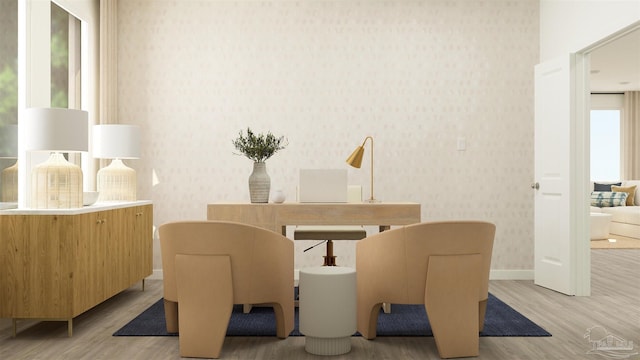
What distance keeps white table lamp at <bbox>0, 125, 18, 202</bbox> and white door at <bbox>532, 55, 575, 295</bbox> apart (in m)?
4.31

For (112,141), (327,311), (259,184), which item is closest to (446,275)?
(327,311)

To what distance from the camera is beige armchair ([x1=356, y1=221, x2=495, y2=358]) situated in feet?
9.61

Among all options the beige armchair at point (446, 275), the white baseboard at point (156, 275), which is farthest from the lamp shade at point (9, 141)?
the beige armchair at point (446, 275)

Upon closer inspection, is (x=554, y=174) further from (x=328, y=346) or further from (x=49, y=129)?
(x=49, y=129)

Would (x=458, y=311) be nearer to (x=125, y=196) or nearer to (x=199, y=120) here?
(x=125, y=196)

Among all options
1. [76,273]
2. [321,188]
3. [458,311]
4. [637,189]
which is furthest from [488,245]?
Result: [637,189]

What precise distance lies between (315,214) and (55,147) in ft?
5.46

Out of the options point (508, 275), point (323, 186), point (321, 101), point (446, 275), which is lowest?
point (508, 275)

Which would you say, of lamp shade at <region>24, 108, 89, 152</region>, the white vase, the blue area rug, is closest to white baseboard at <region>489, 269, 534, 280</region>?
the blue area rug

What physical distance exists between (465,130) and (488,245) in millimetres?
2730

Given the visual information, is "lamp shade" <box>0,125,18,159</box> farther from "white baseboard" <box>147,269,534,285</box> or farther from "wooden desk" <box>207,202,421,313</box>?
"white baseboard" <box>147,269,534,285</box>

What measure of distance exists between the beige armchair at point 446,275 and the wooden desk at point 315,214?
53 centimetres

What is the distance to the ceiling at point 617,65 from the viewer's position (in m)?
7.20

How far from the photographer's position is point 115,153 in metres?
4.59
